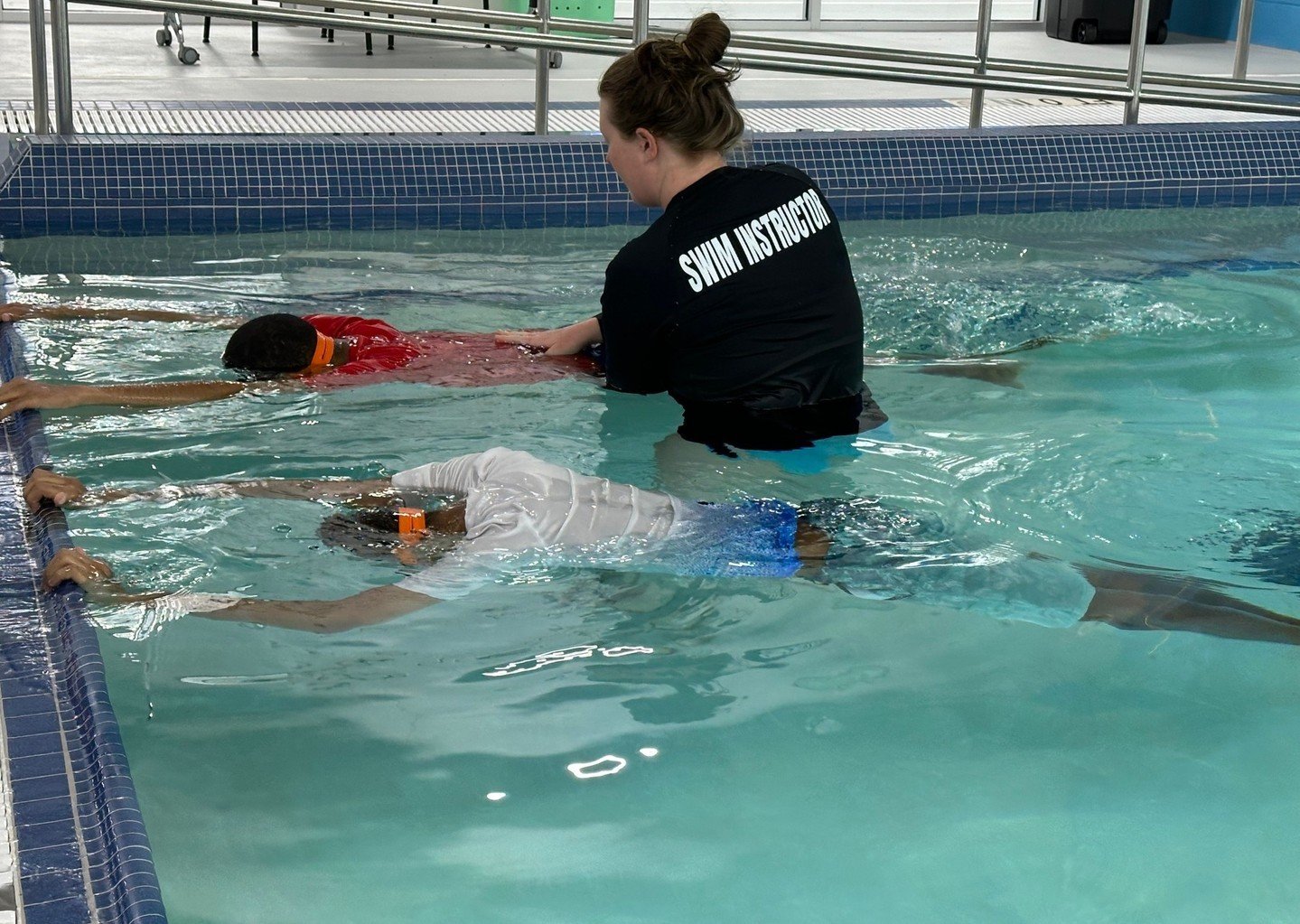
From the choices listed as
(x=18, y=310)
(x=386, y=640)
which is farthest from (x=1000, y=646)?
(x=18, y=310)

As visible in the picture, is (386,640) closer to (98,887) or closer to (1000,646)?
(98,887)

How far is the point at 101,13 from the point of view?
35.1ft

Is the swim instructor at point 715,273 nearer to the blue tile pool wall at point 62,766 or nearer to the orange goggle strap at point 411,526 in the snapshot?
the orange goggle strap at point 411,526

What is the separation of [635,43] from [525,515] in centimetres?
347

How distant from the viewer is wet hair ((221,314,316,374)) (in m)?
3.28

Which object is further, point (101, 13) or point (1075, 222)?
point (101, 13)

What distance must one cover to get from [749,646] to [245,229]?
3546 mm

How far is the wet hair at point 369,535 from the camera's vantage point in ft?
8.35

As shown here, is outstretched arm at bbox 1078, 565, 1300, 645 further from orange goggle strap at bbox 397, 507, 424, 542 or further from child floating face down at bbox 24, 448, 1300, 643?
orange goggle strap at bbox 397, 507, 424, 542

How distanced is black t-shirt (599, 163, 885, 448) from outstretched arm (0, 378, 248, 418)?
100cm

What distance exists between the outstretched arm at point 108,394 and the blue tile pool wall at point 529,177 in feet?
6.39

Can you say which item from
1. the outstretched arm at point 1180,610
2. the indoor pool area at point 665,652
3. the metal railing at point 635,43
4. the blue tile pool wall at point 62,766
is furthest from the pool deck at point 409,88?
the outstretched arm at point 1180,610

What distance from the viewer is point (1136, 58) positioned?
6.16 metres

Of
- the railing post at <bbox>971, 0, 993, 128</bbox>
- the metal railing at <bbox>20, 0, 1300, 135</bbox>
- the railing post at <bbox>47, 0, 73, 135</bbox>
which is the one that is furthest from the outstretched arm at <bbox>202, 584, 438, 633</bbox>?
the railing post at <bbox>971, 0, 993, 128</bbox>
